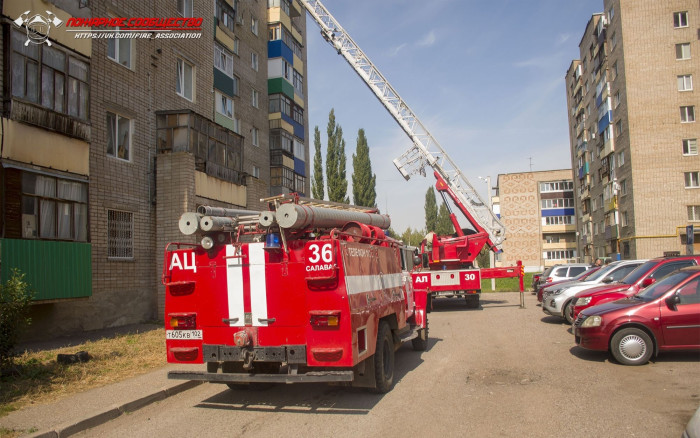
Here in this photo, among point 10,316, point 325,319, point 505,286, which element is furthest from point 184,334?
point 505,286

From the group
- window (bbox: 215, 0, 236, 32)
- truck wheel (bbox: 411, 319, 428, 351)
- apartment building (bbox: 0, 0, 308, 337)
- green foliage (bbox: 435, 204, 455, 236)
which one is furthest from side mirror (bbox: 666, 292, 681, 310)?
green foliage (bbox: 435, 204, 455, 236)

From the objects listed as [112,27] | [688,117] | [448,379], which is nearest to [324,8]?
[112,27]

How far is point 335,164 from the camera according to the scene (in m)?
48.0

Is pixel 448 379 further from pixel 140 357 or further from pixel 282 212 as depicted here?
pixel 140 357

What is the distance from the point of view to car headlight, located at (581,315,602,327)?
8828mm

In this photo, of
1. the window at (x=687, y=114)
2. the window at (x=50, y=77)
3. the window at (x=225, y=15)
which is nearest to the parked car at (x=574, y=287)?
the window at (x=50, y=77)

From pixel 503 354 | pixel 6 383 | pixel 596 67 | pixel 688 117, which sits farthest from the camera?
pixel 596 67

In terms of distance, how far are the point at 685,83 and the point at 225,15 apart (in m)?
32.2

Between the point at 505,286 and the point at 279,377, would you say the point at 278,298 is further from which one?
the point at 505,286

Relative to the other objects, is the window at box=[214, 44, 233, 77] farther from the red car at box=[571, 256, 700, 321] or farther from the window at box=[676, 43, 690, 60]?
the window at box=[676, 43, 690, 60]

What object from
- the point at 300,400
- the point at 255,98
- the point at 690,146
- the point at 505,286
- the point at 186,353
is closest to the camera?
the point at 186,353

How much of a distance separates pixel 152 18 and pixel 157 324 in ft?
34.0

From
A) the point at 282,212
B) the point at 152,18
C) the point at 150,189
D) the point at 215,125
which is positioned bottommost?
the point at 282,212

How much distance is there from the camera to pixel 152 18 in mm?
17938
